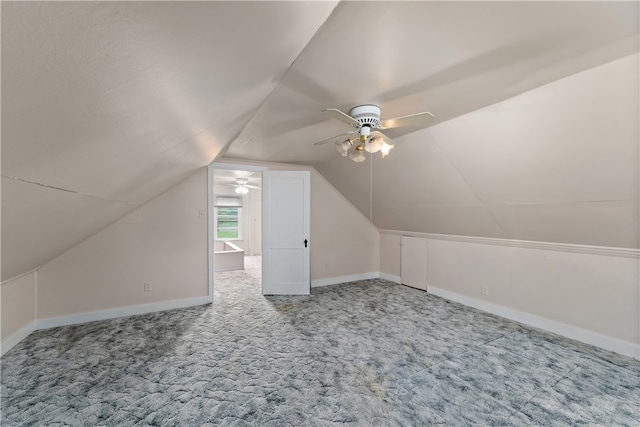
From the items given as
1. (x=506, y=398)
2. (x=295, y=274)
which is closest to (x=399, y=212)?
(x=295, y=274)

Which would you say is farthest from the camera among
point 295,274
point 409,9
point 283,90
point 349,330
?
point 295,274

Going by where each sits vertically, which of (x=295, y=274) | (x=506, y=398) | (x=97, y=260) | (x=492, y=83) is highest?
(x=492, y=83)

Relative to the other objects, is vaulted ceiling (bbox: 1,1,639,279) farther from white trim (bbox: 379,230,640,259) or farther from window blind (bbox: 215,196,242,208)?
window blind (bbox: 215,196,242,208)

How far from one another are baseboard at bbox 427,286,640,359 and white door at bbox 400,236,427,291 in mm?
527

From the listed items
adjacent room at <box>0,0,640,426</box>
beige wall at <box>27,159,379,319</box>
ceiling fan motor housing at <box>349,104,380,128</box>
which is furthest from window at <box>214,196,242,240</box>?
ceiling fan motor housing at <box>349,104,380,128</box>

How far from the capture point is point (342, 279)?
204 inches

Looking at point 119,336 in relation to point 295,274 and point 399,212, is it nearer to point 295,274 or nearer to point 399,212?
point 295,274

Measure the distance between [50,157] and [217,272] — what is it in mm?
5530

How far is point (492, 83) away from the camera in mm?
1912

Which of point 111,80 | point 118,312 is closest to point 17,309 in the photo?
point 118,312

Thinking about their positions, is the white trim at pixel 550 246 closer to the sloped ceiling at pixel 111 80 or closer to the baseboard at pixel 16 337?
the sloped ceiling at pixel 111 80

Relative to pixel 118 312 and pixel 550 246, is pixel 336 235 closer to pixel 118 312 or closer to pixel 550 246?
pixel 550 246

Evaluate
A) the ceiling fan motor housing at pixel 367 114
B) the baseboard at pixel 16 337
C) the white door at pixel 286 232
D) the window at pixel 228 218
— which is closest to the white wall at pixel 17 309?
the baseboard at pixel 16 337

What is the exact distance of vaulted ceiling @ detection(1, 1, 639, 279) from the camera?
0.63 meters
